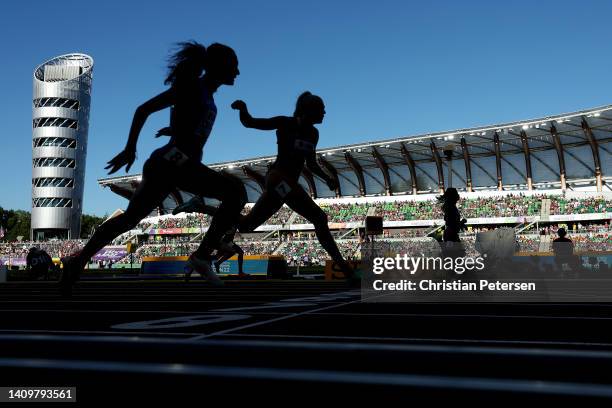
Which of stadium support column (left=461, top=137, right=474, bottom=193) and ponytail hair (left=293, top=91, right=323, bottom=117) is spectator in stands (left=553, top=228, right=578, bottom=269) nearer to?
ponytail hair (left=293, top=91, right=323, bottom=117)

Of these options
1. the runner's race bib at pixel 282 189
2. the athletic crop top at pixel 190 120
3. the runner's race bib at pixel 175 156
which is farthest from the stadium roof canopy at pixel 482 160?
the runner's race bib at pixel 175 156

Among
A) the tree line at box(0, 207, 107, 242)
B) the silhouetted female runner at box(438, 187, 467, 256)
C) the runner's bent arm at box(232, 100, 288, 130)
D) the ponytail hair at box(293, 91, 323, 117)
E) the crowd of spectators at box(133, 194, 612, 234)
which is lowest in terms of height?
the silhouetted female runner at box(438, 187, 467, 256)

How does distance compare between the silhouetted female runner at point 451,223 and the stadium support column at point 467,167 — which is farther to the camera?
the stadium support column at point 467,167

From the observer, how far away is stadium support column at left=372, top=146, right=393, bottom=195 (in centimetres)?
5838

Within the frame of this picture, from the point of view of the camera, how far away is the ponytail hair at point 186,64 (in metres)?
5.32

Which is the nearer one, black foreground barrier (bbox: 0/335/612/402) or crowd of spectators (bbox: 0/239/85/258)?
black foreground barrier (bbox: 0/335/612/402)

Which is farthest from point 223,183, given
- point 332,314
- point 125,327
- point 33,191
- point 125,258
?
point 33,191

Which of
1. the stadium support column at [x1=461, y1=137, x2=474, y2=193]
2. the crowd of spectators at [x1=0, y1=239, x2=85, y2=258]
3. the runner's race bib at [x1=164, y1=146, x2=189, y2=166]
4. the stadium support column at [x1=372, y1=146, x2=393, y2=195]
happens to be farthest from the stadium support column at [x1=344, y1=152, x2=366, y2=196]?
the runner's race bib at [x1=164, y1=146, x2=189, y2=166]

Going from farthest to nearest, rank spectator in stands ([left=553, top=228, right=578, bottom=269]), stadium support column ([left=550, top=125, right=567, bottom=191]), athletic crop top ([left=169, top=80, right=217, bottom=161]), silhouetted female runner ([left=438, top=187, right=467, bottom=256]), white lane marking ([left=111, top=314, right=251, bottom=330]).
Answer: stadium support column ([left=550, top=125, right=567, bottom=191]), spectator in stands ([left=553, top=228, right=578, bottom=269]), silhouetted female runner ([left=438, top=187, right=467, bottom=256]), athletic crop top ([left=169, top=80, right=217, bottom=161]), white lane marking ([left=111, top=314, right=251, bottom=330])

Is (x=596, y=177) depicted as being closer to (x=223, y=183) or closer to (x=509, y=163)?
(x=509, y=163)

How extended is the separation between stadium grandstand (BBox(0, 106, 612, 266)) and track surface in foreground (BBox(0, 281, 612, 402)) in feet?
122

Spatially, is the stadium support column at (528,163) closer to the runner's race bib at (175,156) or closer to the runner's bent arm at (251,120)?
the runner's bent arm at (251,120)

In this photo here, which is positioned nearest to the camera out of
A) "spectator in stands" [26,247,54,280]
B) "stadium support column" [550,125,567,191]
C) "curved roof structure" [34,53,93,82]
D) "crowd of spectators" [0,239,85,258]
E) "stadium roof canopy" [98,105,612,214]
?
"spectator in stands" [26,247,54,280]

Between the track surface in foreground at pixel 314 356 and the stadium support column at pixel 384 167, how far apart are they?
2175 inches
